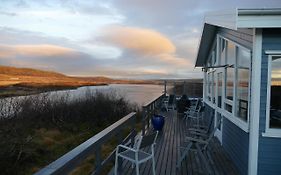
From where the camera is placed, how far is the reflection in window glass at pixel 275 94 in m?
3.57

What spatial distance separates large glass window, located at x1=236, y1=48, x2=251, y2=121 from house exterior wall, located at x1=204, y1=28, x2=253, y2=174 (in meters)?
0.18

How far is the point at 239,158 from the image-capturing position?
14.1ft

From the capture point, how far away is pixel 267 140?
3643 mm

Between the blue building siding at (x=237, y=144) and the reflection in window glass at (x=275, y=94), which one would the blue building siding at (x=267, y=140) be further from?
the blue building siding at (x=237, y=144)

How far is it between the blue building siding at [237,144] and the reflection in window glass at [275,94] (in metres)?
0.43

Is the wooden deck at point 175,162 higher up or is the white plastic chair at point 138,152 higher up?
the white plastic chair at point 138,152

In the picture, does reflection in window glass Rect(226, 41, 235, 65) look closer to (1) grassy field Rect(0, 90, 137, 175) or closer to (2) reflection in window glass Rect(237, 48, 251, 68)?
(2) reflection in window glass Rect(237, 48, 251, 68)

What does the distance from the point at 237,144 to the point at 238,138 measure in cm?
12

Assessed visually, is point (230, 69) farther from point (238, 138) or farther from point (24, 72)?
point (24, 72)

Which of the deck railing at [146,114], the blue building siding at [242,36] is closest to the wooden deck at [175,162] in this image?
the deck railing at [146,114]

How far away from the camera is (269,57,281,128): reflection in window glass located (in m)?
3.57

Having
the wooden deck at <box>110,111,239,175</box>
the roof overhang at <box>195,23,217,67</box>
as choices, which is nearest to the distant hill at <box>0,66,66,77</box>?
the roof overhang at <box>195,23,217,67</box>

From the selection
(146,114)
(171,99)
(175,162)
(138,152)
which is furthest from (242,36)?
(171,99)

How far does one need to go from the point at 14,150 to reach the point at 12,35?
30.6ft
